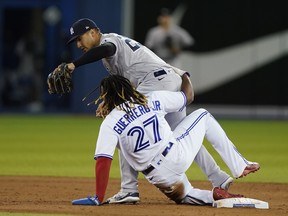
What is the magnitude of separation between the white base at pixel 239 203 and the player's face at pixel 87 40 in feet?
5.58

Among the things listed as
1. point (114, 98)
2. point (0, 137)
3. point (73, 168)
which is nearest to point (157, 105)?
point (114, 98)

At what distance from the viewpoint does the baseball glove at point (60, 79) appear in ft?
22.8

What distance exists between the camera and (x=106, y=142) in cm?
668

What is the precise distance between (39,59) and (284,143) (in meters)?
9.58

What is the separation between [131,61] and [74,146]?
20.0 feet

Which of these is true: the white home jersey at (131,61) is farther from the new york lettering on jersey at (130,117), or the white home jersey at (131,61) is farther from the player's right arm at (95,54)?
the new york lettering on jersey at (130,117)

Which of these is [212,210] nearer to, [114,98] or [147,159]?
[147,159]

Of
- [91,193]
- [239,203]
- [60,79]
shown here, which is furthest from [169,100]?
[91,193]

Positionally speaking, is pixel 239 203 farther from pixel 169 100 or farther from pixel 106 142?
pixel 106 142

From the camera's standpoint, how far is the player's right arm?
6.95 metres

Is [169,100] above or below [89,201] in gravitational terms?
above

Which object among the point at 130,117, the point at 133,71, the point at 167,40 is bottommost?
the point at 167,40

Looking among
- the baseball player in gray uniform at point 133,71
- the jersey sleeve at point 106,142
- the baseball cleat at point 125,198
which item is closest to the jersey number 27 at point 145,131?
the jersey sleeve at point 106,142

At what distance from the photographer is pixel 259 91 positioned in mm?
20125
